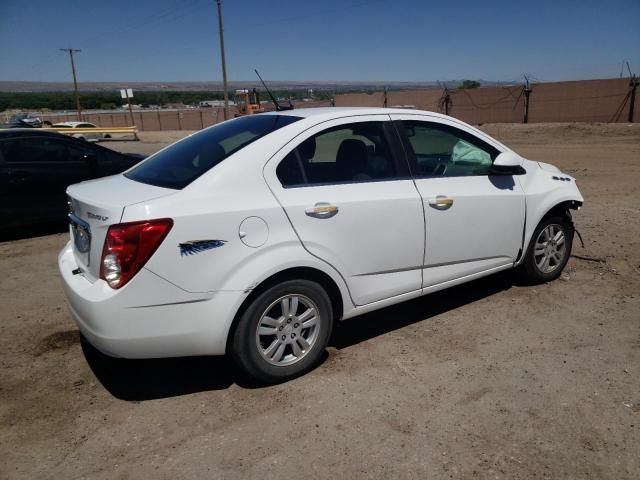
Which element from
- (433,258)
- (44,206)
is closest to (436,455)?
(433,258)

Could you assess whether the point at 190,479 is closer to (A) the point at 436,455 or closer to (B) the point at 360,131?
(A) the point at 436,455

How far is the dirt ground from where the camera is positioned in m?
2.69

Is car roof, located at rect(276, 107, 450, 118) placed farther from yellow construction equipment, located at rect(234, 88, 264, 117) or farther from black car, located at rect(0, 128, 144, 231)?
yellow construction equipment, located at rect(234, 88, 264, 117)

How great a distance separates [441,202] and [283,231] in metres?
1.34

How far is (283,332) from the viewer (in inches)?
130

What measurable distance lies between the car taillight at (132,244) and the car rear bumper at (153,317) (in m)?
0.06

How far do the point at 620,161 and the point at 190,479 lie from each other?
14435 mm

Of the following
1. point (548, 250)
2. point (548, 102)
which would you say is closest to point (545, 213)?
point (548, 250)

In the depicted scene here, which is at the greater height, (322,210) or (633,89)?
(633,89)

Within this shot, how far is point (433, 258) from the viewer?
395cm

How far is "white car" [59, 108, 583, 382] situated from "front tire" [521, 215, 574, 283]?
0.36 metres

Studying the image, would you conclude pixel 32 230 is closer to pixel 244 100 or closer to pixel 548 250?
pixel 548 250

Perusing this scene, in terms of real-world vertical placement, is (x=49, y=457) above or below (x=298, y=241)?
below

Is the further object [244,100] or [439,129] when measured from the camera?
[244,100]
